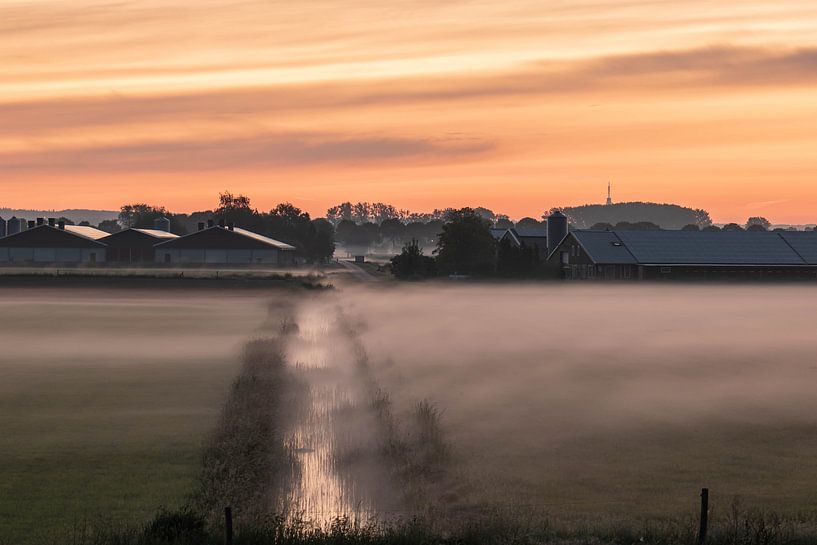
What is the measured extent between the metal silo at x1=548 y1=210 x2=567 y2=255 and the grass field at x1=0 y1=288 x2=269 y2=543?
86.4 meters

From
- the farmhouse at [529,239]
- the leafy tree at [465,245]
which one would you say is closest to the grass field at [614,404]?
the leafy tree at [465,245]

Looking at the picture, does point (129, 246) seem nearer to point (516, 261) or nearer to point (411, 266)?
point (411, 266)

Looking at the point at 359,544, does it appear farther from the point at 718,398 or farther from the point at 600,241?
the point at 600,241

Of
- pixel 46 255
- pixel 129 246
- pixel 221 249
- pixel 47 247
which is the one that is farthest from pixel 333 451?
pixel 47 247

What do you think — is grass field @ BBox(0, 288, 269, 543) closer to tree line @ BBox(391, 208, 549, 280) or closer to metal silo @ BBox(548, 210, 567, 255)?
tree line @ BBox(391, 208, 549, 280)

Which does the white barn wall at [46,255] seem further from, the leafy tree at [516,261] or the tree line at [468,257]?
the leafy tree at [516,261]

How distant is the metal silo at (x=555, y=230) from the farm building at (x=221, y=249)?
44.8 meters

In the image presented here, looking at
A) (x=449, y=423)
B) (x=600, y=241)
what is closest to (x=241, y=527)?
(x=449, y=423)

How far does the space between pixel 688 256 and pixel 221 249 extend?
240 ft

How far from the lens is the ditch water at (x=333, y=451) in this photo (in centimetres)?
2062

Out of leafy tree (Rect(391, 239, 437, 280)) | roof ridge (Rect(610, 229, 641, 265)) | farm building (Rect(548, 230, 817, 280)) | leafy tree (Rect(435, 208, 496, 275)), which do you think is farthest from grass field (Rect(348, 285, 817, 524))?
leafy tree (Rect(435, 208, 496, 275))

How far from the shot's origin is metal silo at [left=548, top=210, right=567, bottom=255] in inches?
5719

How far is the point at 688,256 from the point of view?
419 feet

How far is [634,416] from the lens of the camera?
99.5 feet
